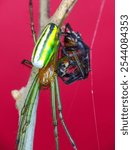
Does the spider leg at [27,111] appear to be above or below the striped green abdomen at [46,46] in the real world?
below

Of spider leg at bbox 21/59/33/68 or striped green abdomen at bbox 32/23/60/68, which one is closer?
striped green abdomen at bbox 32/23/60/68

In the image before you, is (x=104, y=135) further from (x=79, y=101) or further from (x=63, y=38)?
(x=63, y=38)

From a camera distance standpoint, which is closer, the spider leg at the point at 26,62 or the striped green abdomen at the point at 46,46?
the striped green abdomen at the point at 46,46

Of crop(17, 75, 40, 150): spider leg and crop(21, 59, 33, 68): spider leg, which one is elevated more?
crop(21, 59, 33, 68): spider leg

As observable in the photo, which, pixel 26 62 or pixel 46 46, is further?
pixel 26 62
